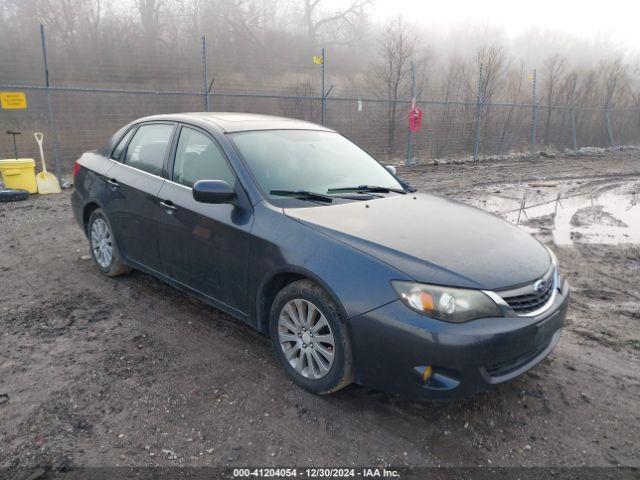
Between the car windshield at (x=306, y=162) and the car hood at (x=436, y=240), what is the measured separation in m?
0.35

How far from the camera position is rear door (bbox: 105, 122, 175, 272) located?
414 centimetres

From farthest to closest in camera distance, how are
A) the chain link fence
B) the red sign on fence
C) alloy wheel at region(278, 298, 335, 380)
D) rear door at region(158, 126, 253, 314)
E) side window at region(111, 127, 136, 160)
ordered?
the red sign on fence
the chain link fence
side window at region(111, 127, 136, 160)
rear door at region(158, 126, 253, 314)
alloy wheel at region(278, 298, 335, 380)

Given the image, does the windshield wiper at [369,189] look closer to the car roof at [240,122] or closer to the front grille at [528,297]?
the car roof at [240,122]

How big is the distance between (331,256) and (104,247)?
3027mm

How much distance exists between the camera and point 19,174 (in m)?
9.26

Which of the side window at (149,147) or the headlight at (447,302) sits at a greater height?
the side window at (149,147)

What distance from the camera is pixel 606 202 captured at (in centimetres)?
977

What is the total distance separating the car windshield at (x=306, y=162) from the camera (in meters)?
3.60

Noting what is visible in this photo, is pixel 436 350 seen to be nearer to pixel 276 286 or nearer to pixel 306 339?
pixel 306 339

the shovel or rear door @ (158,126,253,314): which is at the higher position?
rear door @ (158,126,253,314)

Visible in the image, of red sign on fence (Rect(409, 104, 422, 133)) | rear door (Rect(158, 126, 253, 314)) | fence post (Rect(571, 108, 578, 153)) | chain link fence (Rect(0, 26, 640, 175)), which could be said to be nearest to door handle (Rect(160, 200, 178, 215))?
rear door (Rect(158, 126, 253, 314))

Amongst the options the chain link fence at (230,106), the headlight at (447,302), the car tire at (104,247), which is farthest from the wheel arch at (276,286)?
the chain link fence at (230,106)

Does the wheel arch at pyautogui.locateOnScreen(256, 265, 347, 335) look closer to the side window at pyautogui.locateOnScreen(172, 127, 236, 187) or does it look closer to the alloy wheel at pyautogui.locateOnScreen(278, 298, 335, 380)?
the alloy wheel at pyautogui.locateOnScreen(278, 298, 335, 380)

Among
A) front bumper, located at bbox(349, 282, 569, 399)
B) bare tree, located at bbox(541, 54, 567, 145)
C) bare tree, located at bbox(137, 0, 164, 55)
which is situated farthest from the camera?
bare tree, located at bbox(541, 54, 567, 145)
